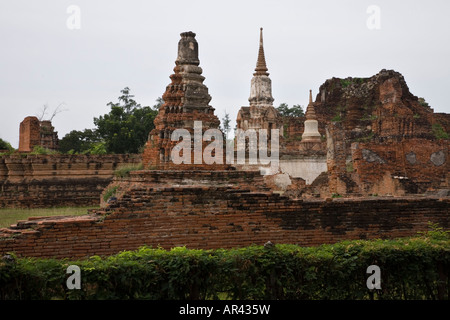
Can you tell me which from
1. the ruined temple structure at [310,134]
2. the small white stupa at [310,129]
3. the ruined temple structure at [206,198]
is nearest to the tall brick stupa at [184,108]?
the ruined temple structure at [206,198]

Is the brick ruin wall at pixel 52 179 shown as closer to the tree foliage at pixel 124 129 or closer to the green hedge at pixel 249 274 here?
the tree foliage at pixel 124 129

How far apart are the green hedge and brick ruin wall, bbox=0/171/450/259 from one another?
2180 millimetres

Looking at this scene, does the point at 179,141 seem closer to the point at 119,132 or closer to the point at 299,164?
the point at 299,164

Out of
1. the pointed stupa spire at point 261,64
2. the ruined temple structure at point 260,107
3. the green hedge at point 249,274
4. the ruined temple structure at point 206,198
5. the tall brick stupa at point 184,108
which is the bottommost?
the green hedge at point 249,274

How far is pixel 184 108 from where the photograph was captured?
1166 centimetres

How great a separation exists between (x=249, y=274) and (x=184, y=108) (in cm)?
653

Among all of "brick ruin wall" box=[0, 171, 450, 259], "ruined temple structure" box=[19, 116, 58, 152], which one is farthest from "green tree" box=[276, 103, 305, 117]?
"brick ruin wall" box=[0, 171, 450, 259]

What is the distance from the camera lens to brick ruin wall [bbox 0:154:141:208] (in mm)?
20172

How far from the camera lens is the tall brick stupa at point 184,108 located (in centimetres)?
1116

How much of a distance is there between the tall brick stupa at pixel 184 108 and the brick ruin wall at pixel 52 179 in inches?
364

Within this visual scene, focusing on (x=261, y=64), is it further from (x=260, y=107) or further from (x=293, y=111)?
(x=293, y=111)

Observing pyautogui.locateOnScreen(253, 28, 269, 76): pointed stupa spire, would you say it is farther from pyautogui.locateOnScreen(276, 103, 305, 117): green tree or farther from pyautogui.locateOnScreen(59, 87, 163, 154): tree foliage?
pyautogui.locateOnScreen(276, 103, 305, 117): green tree
